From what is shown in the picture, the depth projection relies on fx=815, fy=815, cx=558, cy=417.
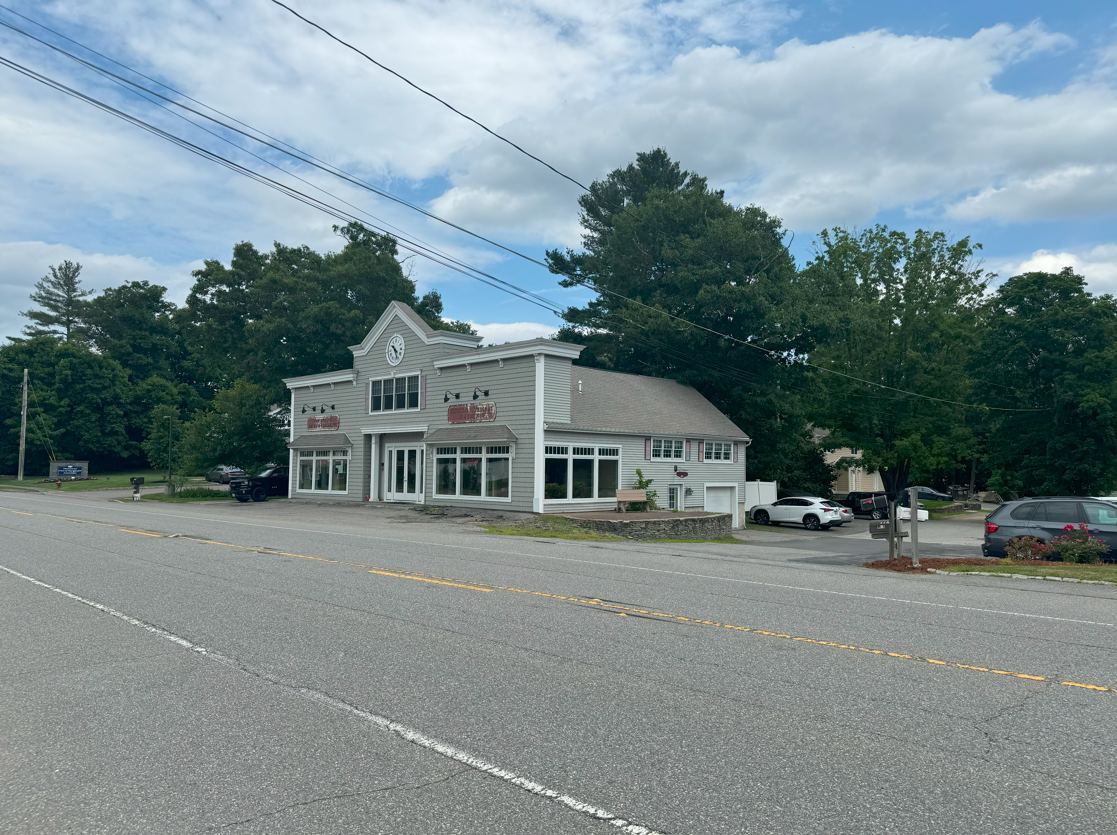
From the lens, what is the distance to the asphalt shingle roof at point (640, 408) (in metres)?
31.2

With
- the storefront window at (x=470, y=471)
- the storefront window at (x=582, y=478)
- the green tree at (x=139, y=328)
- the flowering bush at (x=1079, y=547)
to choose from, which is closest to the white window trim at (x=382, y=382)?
the storefront window at (x=470, y=471)

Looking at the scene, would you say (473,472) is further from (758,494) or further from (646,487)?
(758,494)

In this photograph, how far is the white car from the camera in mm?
36781

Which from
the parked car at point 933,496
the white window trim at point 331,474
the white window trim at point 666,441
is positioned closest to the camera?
the white window trim at point 666,441

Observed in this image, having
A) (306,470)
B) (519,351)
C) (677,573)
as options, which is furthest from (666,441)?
(677,573)

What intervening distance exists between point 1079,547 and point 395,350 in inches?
1027

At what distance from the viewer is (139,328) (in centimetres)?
8338

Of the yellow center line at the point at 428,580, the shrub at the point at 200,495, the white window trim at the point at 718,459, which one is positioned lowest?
the yellow center line at the point at 428,580

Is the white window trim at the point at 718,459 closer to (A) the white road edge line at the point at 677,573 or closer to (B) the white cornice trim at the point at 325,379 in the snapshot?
(B) the white cornice trim at the point at 325,379

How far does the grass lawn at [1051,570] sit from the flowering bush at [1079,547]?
0.30 metres

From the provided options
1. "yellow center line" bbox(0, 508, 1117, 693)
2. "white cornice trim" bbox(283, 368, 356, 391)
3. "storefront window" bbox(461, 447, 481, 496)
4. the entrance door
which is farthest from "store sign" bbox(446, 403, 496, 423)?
"yellow center line" bbox(0, 508, 1117, 693)

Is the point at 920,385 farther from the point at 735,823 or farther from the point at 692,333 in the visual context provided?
the point at 735,823

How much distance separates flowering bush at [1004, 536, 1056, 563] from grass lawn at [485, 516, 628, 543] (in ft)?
32.4

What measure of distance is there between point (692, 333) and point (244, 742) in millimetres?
38680
